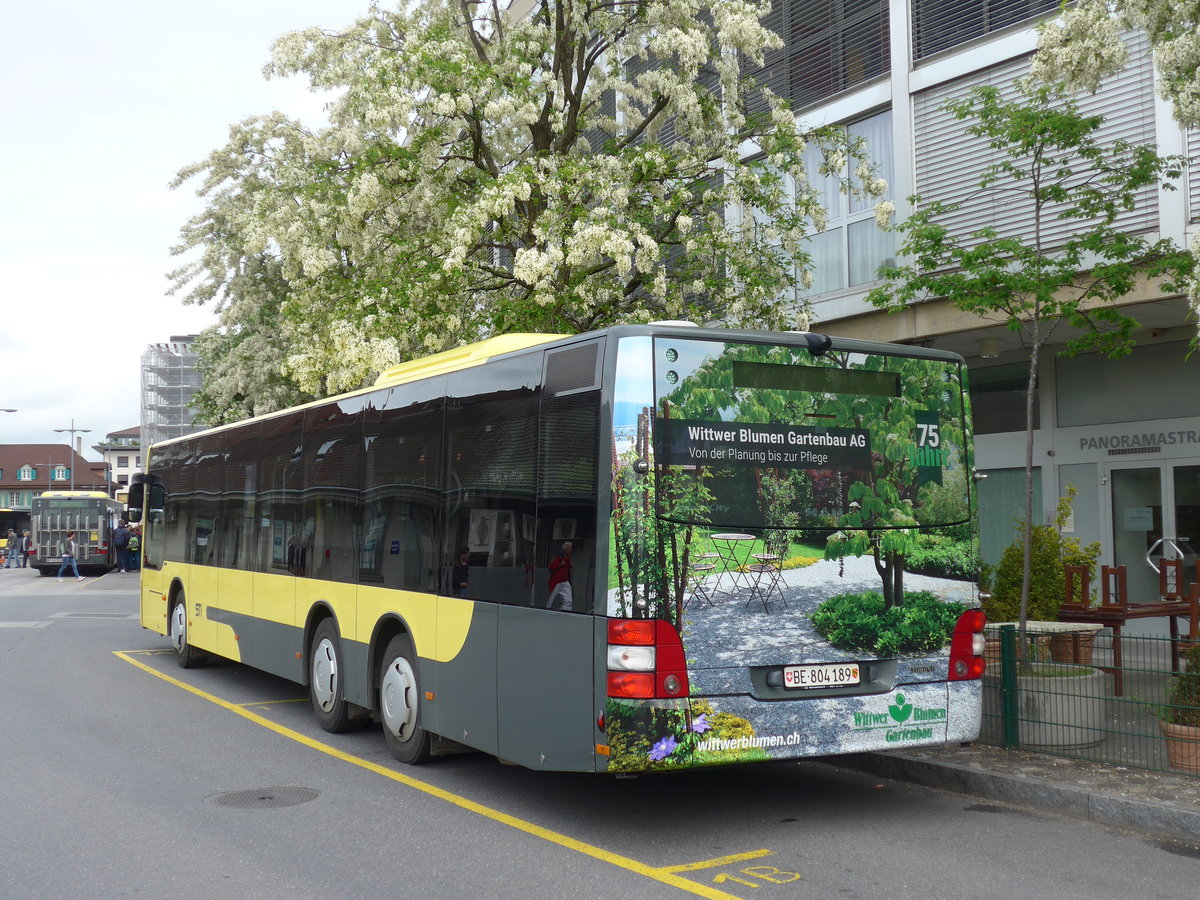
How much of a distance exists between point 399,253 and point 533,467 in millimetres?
9510

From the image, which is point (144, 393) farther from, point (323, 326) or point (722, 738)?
point (722, 738)

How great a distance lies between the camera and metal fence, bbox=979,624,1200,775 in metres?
7.89

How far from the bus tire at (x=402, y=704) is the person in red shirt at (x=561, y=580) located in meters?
2.23

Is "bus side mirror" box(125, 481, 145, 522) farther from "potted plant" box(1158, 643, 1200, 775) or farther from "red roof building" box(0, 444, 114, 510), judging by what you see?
"red roof building" box(0, 444, 114, 510)

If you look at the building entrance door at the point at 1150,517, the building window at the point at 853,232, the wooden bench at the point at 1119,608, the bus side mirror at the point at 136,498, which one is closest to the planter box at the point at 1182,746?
the wooden bench at the point at 1119,608

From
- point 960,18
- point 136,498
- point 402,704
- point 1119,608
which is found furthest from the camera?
point 136,498

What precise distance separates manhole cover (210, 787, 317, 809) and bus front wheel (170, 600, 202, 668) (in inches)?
299

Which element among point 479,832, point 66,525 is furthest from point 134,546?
point 479,832

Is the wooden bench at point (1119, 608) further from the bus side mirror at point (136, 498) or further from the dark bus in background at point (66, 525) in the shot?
the dark bus in background at point (66, 525)

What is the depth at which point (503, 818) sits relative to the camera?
722cm

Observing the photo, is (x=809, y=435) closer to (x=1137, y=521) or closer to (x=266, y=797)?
(x=266, y=797)

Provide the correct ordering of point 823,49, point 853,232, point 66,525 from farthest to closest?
point 66,525
point 823,49
point 853,232

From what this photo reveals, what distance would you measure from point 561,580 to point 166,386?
11270 cm

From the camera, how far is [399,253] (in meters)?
15.9
